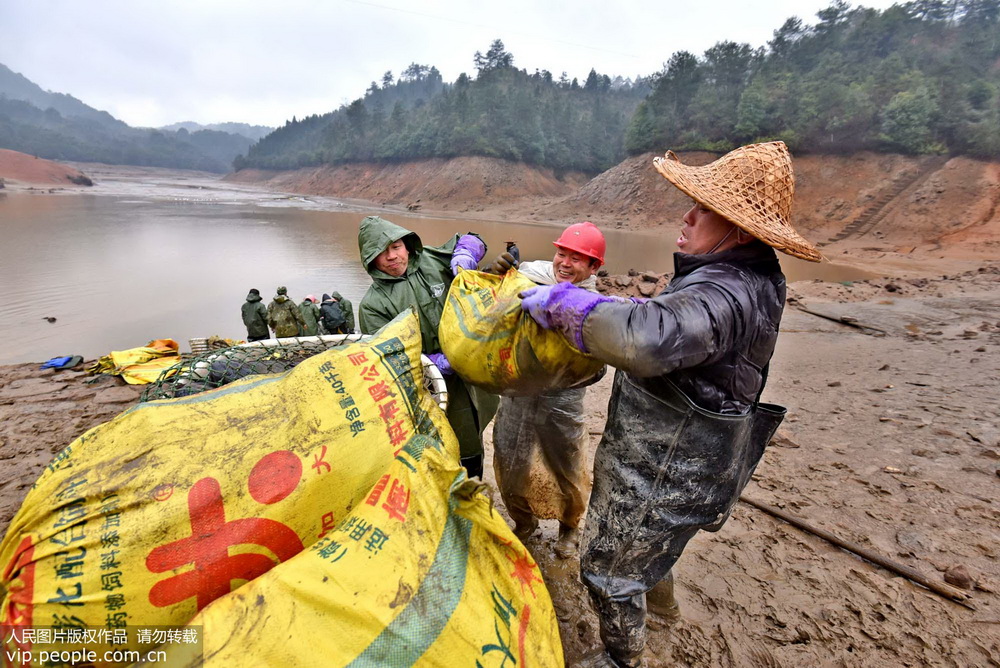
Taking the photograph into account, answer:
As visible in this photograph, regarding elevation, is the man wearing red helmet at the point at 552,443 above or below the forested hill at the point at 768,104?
below

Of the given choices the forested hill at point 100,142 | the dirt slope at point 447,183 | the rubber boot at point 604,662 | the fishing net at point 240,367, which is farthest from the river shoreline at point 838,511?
the forested hill at point 100,142

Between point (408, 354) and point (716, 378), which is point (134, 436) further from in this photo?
point (716, 378)

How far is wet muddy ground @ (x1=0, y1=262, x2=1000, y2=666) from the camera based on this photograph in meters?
1.91

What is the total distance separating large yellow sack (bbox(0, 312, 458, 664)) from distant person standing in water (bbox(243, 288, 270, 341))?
5186 millimetres

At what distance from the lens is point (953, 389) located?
432cm

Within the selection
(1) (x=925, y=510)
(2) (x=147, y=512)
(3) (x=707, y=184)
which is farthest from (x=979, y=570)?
(2) (x=147, y=512)

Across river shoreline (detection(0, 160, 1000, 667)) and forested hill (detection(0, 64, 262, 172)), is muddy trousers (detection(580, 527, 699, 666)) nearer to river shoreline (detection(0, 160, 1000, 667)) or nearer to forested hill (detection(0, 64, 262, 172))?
river shoreline (detection(0, 160, 1000, 667))

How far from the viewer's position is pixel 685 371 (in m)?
1.39

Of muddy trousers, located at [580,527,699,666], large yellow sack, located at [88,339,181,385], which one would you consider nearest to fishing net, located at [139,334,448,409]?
muddy trousers, located at [580,527,699,666]

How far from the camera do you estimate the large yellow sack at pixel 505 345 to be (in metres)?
1.53

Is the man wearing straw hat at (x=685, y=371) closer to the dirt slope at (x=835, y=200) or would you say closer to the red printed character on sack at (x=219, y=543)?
the red printed character on sack at (x=219, y=543)

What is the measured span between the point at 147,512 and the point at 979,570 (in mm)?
3234

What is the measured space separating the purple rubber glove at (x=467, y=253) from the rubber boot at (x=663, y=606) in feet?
5.11

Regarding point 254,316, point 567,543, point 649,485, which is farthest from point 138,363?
point 649,485
